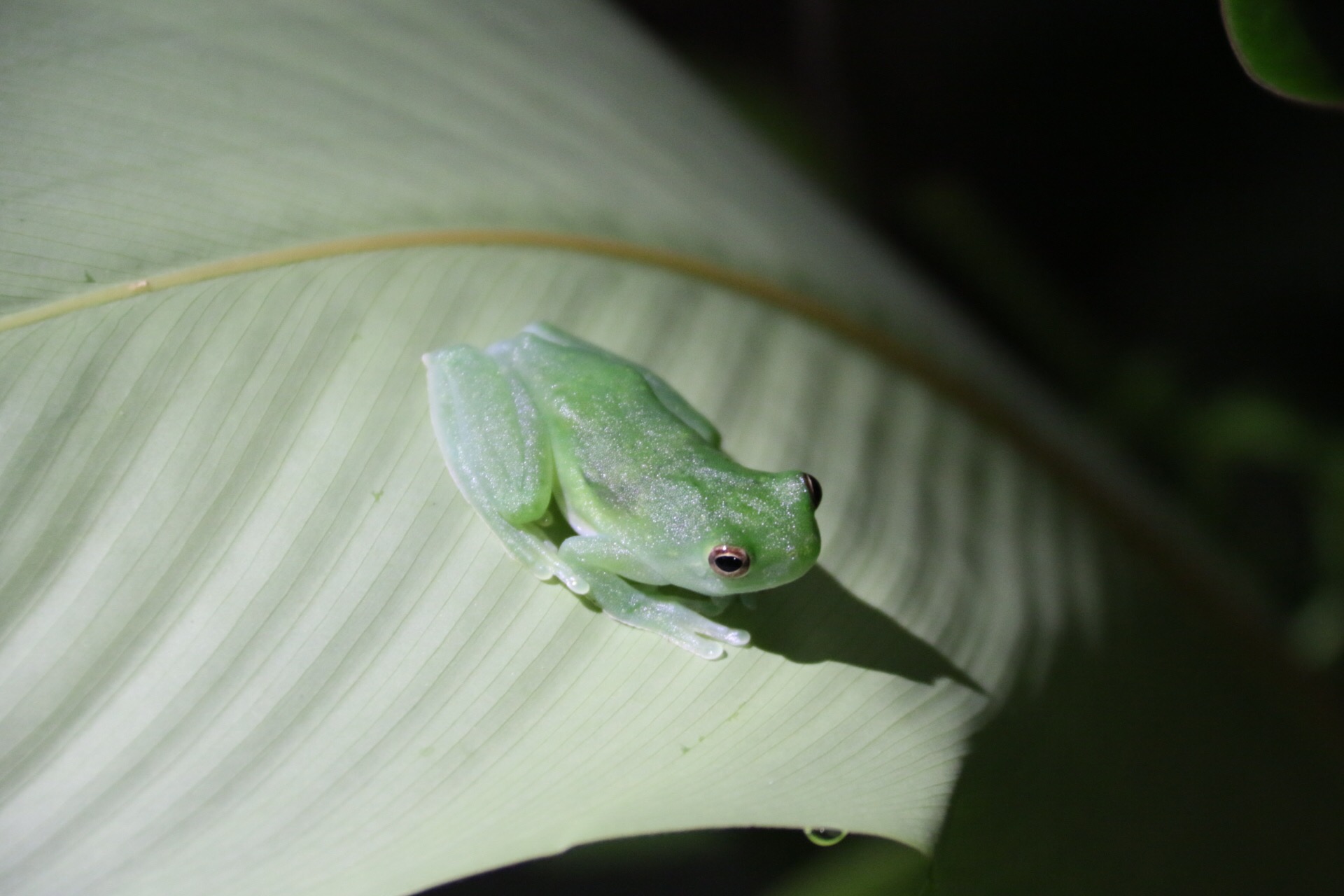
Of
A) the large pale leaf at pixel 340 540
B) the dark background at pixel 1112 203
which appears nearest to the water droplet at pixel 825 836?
the large pale leaf at pixel 340 540

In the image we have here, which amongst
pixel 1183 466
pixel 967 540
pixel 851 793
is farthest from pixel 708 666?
pixel 1183 466

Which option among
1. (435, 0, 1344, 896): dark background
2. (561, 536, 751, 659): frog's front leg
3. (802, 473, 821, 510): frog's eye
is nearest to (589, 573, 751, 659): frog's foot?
(561, 536, 751, 659): frog's front leg

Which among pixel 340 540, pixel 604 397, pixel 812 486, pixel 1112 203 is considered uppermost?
pixel 1112 203

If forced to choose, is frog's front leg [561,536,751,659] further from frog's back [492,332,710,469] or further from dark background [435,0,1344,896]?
dark background [435,0,1344,896]

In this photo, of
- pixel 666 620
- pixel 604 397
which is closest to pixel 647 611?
pixel 666 620

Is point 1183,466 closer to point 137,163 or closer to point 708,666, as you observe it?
point 708,666

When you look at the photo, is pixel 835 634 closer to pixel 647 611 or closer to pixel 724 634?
pixel 724 634
